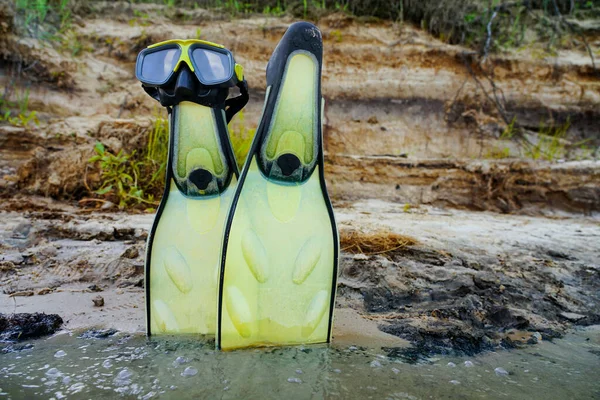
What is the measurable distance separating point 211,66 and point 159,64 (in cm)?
16

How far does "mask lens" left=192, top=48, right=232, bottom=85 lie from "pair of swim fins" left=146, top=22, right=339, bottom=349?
3.7 inches

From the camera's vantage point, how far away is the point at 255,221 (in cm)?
126

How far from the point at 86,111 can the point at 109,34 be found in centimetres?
102

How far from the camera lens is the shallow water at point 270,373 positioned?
108 cm

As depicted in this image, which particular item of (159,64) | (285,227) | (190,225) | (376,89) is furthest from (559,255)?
(376,89)

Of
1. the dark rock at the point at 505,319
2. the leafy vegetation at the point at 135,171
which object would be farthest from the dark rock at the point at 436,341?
the leafy vegetation at the point at 135,171

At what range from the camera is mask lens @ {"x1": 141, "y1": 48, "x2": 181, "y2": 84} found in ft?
4.37

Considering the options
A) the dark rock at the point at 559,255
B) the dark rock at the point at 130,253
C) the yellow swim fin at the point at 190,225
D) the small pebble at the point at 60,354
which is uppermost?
the yellow swim fin at the point at 190,225

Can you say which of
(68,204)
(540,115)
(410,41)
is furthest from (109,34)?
(540,115)

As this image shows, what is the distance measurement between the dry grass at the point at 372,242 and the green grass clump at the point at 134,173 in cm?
150

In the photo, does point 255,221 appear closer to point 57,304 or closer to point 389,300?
point 389,300

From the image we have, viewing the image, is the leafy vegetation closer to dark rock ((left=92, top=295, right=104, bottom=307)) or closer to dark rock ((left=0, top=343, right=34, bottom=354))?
dark rock ((left=92, top=295, right=104, bottom=307))

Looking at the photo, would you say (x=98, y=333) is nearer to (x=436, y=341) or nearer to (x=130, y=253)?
(x=130, y=253)

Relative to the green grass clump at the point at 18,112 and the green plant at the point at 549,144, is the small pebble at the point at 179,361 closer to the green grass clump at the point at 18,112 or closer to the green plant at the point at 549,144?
the green grass clump at the point at 18,112
